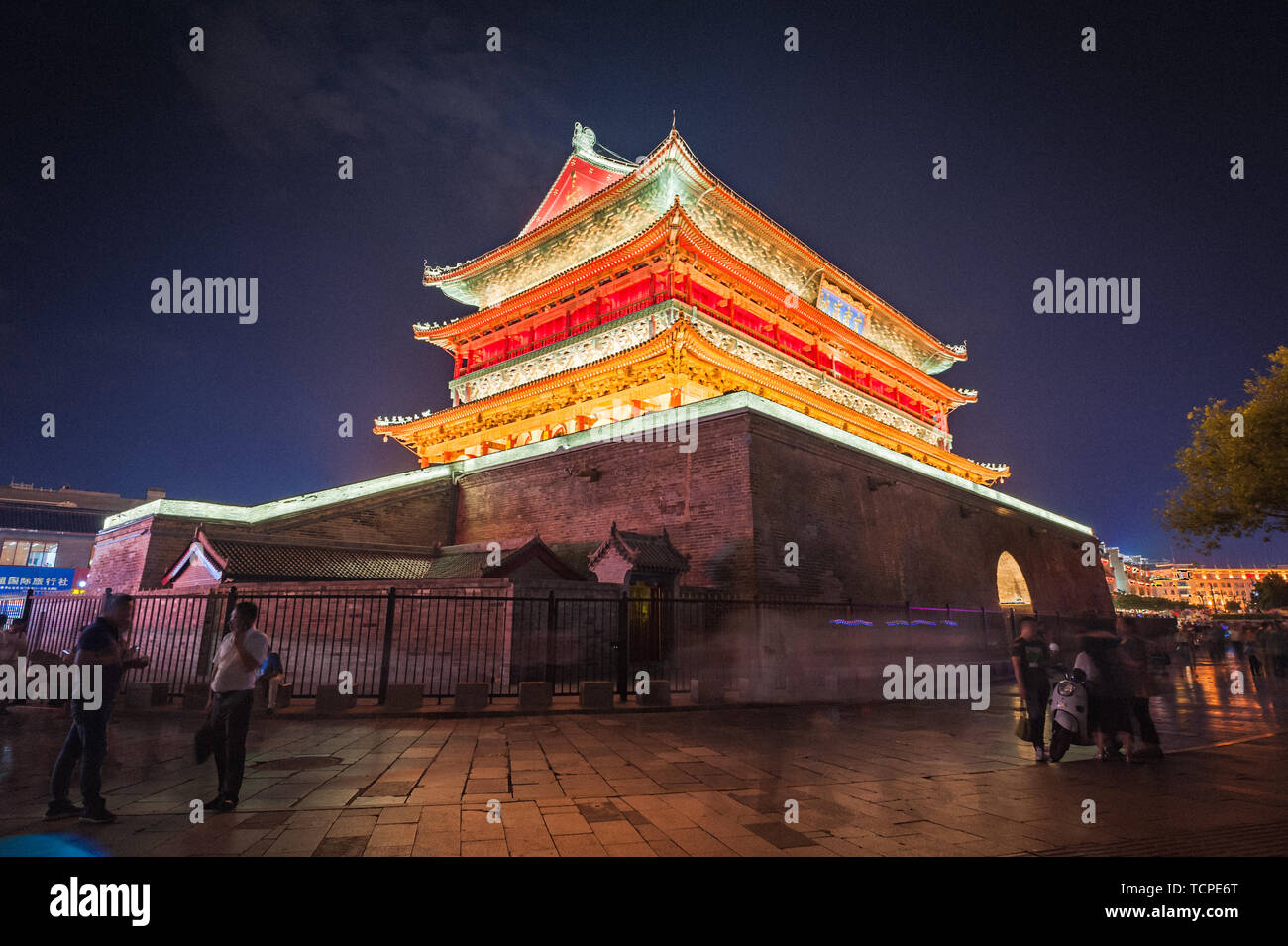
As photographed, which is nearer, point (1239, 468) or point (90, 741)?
point (90, 741)

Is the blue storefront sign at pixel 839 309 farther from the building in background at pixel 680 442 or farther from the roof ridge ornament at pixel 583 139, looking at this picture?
the roof ridge ornament at pixel 583 139

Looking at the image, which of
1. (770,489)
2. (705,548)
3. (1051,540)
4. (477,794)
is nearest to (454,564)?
A: (705,548)

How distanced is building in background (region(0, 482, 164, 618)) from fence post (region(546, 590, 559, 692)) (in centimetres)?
3839

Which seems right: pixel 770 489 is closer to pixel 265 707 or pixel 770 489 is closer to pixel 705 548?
pixel 705 548

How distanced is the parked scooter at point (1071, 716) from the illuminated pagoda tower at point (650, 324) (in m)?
14.0

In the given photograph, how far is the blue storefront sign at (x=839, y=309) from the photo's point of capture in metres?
29.0

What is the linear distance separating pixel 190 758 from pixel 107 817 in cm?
259

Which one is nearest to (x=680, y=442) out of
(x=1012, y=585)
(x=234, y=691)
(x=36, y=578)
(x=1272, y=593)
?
(x=234, y=691)

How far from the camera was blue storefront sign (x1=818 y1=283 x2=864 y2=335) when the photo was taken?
29.0 meters

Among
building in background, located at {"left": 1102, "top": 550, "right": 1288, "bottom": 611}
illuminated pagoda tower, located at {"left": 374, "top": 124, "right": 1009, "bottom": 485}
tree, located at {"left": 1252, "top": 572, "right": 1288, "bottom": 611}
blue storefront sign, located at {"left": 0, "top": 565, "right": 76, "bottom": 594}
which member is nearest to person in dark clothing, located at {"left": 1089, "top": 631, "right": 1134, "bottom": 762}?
illuminated pagoda tower, located at {"left": 374, "top": 124, "right": 1009, "bottom": 485}

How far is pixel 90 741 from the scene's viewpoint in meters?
4.43

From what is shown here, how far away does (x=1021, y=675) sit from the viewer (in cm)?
742

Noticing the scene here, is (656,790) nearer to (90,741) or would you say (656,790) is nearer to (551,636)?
(90,741)

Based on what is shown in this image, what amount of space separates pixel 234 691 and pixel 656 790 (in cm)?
342
